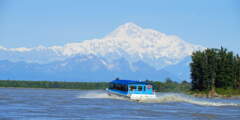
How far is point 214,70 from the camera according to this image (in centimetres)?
12275

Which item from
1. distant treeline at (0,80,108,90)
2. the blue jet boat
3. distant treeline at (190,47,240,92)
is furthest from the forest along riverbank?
the blue jet boat

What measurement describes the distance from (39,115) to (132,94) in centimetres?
3199

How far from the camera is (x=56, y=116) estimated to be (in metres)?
49.0

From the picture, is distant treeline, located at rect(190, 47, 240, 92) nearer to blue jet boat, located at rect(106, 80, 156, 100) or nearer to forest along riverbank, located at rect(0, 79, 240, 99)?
forest along riverbank, located at rect(0, 79, 240, 99)

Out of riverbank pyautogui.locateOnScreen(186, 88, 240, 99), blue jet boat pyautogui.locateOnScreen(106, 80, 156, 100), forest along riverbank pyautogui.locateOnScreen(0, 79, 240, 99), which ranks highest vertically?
forest along riverbank pyautogui.locateOnScreen(0, 79, 240, 99)

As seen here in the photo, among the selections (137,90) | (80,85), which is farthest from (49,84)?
(137,90)

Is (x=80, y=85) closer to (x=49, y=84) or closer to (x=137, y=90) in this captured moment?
(x=49, y=84)

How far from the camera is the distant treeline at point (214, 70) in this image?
123 meters

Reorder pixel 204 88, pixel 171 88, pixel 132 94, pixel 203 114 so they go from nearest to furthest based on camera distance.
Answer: pixel 203 114 < pixel 132 94 < pixel 204 88 < pixel 171 88

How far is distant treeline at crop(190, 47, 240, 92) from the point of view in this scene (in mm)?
122550

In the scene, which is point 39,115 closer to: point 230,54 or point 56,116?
point 56,116

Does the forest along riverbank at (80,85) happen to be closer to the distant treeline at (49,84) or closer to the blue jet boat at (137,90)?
the distant treeline at (49,84)

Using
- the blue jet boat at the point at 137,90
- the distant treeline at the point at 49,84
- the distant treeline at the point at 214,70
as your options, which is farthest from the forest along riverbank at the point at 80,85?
the blue jet boat at the point at 137,90

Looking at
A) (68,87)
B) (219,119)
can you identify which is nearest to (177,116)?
(219,119)
